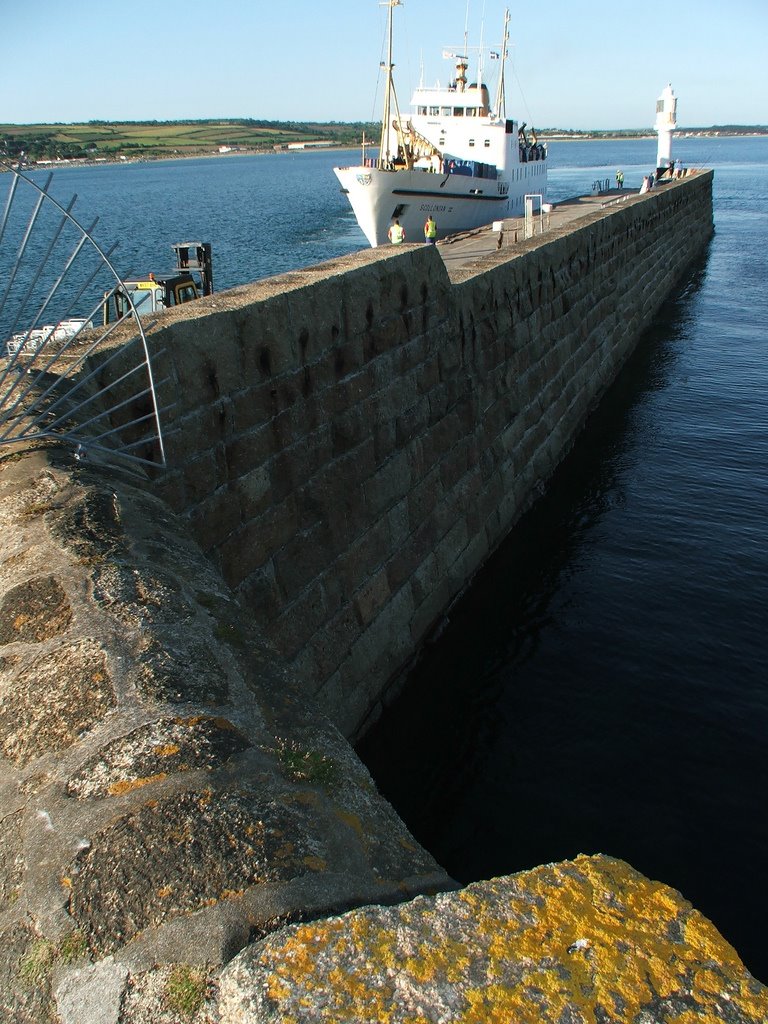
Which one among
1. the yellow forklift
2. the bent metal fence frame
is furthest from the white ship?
the bent metal fence frame

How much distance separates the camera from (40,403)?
A: 167 inches

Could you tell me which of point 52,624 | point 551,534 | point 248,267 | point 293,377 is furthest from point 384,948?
point 248,267

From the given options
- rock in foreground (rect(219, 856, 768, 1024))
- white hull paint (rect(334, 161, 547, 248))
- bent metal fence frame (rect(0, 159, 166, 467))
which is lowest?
white hull paint (rect(334, 161, 547, 248))

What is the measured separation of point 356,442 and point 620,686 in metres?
4.11

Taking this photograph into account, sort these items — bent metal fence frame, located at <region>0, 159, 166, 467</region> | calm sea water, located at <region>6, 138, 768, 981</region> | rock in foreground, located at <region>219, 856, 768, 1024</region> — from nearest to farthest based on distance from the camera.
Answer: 1. rock in foreground, located at <region>219, 856, 768, 1024</region>
2. bent metal fence frame, located at <region>0, 159, 166, 467</region>
3. calm sea water, located at <region>6, 138, 768, 981</region>

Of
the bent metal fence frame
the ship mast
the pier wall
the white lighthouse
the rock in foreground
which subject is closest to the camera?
the rock in foreground

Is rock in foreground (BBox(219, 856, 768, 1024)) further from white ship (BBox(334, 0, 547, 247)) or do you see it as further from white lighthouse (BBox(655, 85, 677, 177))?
white lighthouse (BBox(655, 85, 677, 177))

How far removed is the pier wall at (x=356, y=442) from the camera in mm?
5895

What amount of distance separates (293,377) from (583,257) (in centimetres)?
1206

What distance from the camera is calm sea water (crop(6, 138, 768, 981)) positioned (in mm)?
6992

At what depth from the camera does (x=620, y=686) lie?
892 cm

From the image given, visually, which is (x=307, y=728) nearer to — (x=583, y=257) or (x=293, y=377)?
(x=293, y=377)

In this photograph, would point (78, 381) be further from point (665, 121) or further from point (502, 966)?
point (665, 121)

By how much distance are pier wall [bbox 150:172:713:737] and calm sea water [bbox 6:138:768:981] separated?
2.44 feet
